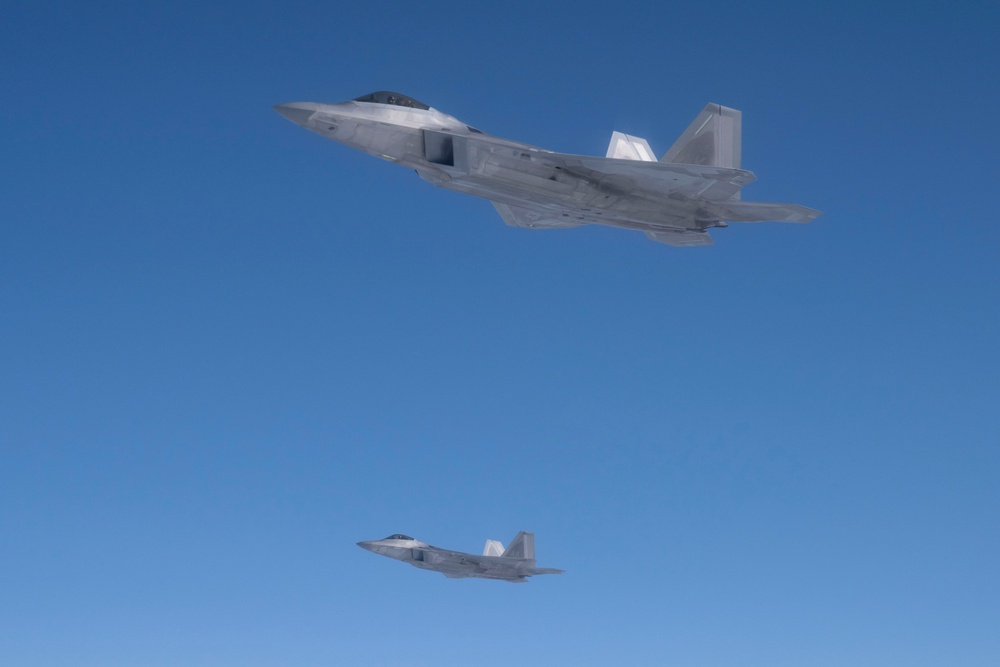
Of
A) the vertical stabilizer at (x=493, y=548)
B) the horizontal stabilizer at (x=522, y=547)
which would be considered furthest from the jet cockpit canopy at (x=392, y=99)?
the vertical stabilizer at (x=493, y=548)

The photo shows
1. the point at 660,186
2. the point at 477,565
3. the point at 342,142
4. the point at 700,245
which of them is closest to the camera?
the point at 342,142

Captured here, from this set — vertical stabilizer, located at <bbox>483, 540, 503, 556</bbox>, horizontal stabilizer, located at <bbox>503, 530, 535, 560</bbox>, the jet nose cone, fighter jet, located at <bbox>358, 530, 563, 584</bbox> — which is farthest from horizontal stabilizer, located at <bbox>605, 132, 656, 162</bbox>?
vertical stabilizer, located at <bbox>483, 540, 503, 556</bbox>

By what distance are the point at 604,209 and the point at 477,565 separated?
44.1 m

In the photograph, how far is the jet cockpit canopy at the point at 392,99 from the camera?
33031mm

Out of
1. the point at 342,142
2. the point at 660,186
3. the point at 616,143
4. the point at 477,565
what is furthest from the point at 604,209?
the point at 477,565

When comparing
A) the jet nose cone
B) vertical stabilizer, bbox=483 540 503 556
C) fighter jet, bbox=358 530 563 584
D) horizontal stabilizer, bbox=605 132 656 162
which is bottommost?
fighter jet, bbox=358 530 563 584

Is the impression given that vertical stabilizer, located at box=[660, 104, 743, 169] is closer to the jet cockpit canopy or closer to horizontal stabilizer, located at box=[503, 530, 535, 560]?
the jet cockpit canopy

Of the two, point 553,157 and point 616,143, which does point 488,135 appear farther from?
point 616,143

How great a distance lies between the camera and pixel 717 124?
127ft

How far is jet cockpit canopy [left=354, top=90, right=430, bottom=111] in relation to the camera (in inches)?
1300

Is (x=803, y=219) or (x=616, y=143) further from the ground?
(x=616, y=143)

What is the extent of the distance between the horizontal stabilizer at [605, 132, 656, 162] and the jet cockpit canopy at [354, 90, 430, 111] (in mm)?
8763

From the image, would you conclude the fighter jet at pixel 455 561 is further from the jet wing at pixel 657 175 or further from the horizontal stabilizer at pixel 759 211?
the jet wing at pixel 657 175

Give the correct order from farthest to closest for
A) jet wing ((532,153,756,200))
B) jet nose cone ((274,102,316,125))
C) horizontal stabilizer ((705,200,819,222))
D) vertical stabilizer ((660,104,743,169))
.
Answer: vertical stabilizer ((660,104,743,169)) < horizontal stabilizer ((705,200,819,222)) < jet wing ((532,153,756,200)) < jet nose cone ((274,102,316,125))
